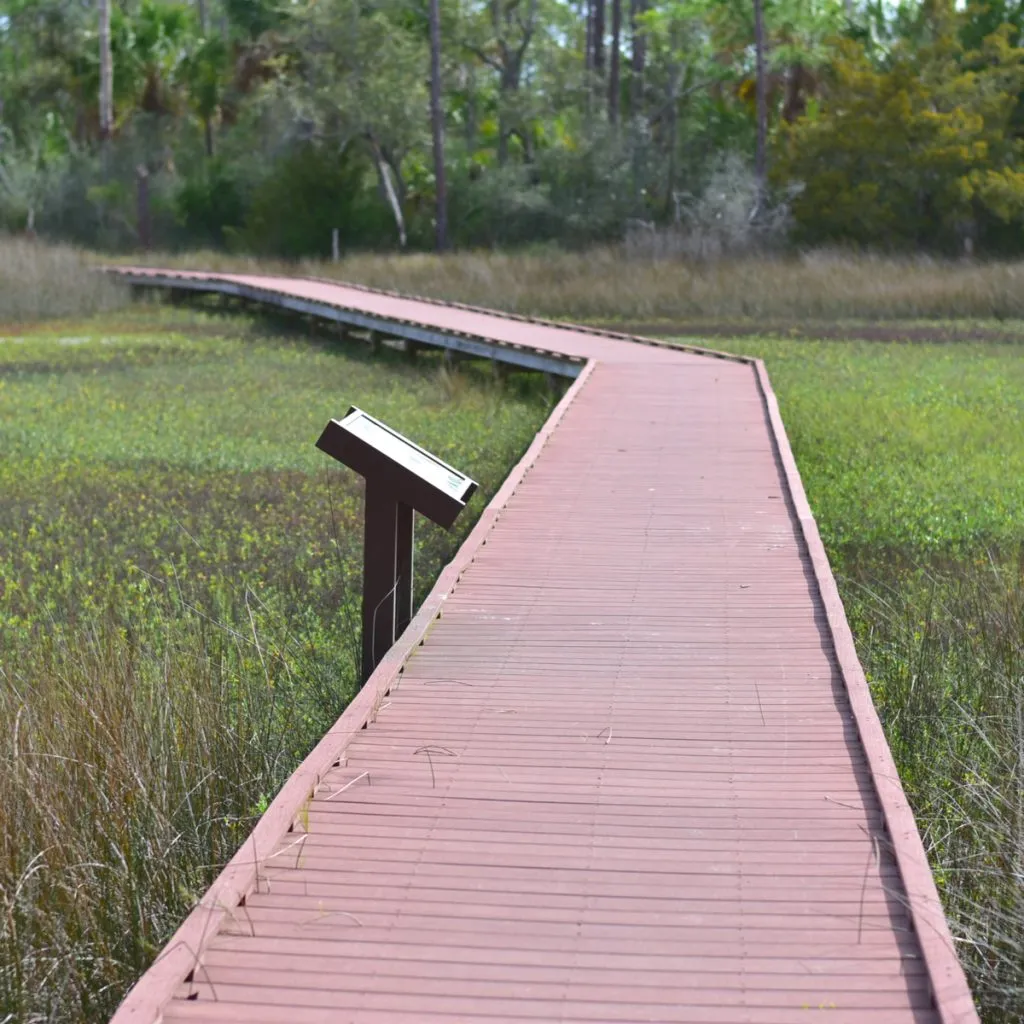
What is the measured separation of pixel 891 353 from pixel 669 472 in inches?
367

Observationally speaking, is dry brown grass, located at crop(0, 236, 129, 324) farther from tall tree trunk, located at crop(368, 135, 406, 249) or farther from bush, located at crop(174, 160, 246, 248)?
bush, located at crop(174, 160, 246, 248)

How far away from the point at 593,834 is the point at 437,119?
30.0 metres

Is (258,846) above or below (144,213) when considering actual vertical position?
below

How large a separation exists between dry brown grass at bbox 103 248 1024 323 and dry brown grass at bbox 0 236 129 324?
183 inches

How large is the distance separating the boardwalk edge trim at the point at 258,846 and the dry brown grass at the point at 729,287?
1773 cm

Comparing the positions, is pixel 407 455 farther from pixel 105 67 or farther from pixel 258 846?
pixel 105 67

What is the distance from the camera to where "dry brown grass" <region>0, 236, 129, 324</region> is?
2303cm

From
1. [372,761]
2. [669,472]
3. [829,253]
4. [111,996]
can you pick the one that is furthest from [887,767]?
[829,253]

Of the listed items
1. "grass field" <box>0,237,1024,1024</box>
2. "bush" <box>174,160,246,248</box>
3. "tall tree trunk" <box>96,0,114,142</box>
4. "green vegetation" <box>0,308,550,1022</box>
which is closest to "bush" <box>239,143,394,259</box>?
"bush" <box>174,160,246,248</box>

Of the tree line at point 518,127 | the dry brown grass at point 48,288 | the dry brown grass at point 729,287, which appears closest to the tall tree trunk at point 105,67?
the tree line at point 518,127

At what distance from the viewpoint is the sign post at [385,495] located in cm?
508

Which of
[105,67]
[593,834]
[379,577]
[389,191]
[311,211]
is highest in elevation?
[105,67]

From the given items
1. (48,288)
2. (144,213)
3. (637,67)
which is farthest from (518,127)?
(48,288)

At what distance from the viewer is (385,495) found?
17.1ft
